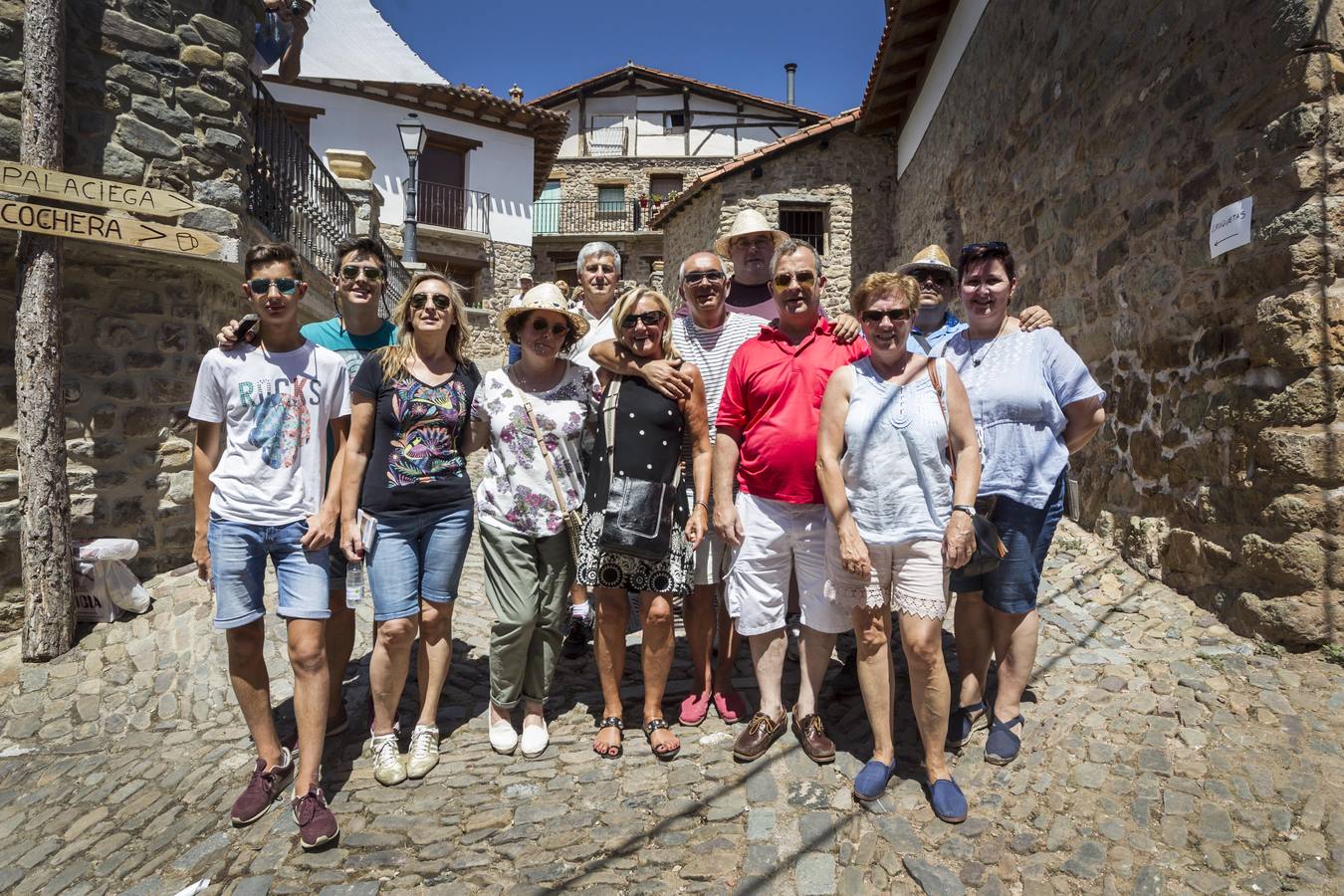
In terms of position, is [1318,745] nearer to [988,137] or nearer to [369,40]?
[988,137]

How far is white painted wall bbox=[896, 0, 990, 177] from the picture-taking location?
7988mm

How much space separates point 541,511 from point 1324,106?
368cm

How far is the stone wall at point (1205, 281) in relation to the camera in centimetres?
324

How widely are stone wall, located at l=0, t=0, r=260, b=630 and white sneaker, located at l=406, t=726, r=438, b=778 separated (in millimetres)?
3115

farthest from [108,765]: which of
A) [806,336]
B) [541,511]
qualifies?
[806,336]

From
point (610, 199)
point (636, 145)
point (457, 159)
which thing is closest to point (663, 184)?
point (636, 145)

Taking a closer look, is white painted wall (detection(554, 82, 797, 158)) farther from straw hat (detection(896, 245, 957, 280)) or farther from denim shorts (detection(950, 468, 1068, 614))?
denim shorts (detection(950, 468, 1068, 614))

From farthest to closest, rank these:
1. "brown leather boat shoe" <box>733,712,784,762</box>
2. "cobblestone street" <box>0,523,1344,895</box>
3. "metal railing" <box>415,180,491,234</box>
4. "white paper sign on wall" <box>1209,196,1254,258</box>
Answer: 1. "metal railing" <box>415,180,491,234</box>
2. "white paper sign on wall" <box>1209,196,1254,258</box>
3. "brown leather boat shoe" <box>733,712,784,762</box>
4. "cobblestone street" <box>0,523,1344,895</box>

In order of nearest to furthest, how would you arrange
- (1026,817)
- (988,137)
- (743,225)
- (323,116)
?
(1026,817)
(743,225)
(988,137)
(323,116)

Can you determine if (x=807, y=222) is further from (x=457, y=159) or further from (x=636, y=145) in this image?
(x=636, y=145)

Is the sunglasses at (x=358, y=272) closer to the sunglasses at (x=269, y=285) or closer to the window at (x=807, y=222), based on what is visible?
the sunglasses at (x=269, y=285)

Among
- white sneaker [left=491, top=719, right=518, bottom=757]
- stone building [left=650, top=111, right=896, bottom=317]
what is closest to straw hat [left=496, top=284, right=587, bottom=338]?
white sneaker [left=491, top=719, right=518, bottom=757]

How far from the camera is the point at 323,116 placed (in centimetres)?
1803

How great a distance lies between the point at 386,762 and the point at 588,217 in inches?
929
